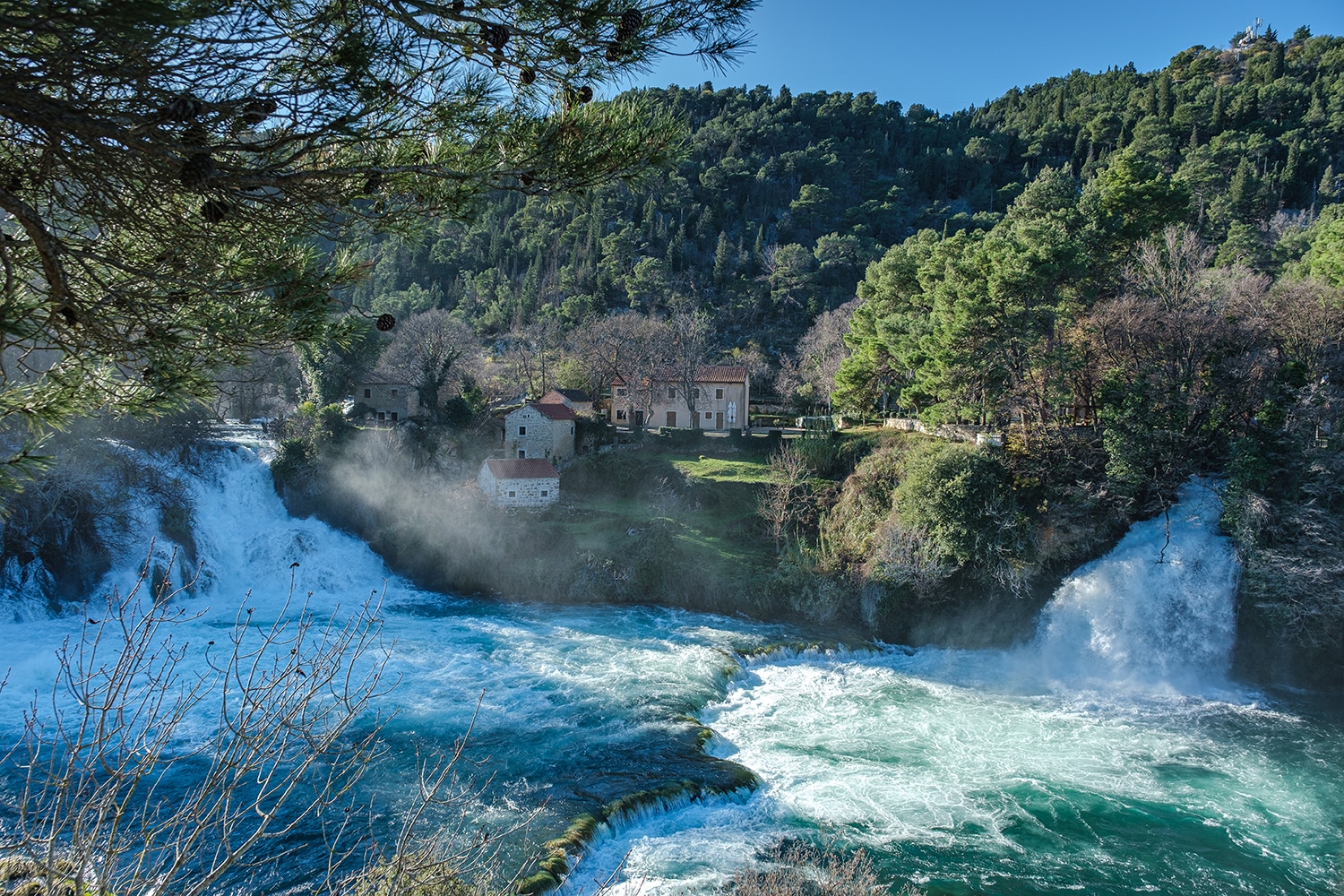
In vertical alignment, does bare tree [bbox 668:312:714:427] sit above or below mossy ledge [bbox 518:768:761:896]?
above

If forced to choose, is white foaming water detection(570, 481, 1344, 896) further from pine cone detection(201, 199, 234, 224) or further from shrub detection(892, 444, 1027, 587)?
pine cone detection(201, 199, 234, 224)

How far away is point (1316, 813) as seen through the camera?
15.9 m

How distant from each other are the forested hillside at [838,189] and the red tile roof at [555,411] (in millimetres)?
30054

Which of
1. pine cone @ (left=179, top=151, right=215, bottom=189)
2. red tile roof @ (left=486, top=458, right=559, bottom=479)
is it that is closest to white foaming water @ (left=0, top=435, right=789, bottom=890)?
pine cone @ (left=179, top=151, right=215, bottom=189)

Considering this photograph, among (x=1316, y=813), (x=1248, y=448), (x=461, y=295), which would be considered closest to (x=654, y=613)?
(x=1316, y=813)

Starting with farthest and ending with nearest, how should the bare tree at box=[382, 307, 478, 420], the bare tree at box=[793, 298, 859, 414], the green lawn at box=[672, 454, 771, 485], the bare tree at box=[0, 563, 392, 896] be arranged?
the bare tree at box=[793, 298, 859, 414], the bare tree at box=[382, 307, 478, 420], the green lawn at box=[672, 454, 771, 485], the bare tree at box=[0, 563, 392, 896]

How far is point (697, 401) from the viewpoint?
46.5 metres

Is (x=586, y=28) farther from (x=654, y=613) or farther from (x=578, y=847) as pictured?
(x=654, y=613)

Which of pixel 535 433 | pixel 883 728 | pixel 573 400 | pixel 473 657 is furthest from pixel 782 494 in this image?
pixel 573 400

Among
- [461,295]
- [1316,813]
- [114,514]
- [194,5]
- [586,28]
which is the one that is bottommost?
[1316,813]

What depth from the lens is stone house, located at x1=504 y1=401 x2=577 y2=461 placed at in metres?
37.9

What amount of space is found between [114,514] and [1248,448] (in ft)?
126

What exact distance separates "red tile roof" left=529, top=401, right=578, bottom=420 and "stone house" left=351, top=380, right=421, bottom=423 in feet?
26.2

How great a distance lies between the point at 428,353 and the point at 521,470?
11.3 m
